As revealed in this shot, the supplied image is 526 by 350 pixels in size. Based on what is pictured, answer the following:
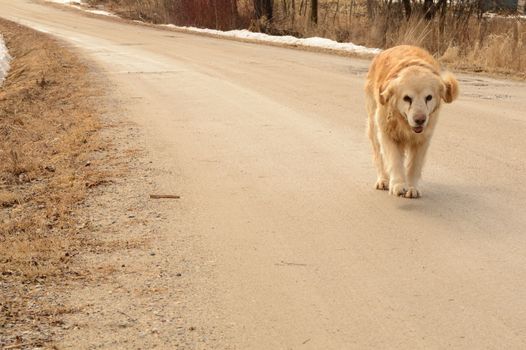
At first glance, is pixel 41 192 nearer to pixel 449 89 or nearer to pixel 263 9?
pixel 449 89

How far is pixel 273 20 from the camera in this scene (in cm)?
3089

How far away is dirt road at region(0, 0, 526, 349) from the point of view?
4.28 metres

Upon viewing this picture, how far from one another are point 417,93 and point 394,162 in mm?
712

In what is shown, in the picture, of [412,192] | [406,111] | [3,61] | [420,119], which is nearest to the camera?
[420,119]

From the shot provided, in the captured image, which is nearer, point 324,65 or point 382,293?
point 382,293

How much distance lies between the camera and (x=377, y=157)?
7277mm

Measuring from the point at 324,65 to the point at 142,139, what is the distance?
9293 millimetres

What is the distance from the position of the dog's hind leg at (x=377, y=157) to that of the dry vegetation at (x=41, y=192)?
2.67 m

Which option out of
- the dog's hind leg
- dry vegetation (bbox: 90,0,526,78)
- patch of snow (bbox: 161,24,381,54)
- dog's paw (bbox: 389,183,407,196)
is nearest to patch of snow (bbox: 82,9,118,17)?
dry vegetation (bbox: 90,0,526,78)

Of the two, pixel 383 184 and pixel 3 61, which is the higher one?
pixel 383 184

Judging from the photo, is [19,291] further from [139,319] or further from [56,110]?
[56,110]

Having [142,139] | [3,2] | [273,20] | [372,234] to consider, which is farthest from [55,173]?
[3,2]

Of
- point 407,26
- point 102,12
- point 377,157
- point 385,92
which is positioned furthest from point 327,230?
point 102,12

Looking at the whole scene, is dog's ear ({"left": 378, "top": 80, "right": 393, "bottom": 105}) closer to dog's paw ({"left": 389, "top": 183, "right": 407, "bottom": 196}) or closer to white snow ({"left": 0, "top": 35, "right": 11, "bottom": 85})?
dog's paw ({"left": 389, "top": 183, "right": 407, "bottom": 196})
